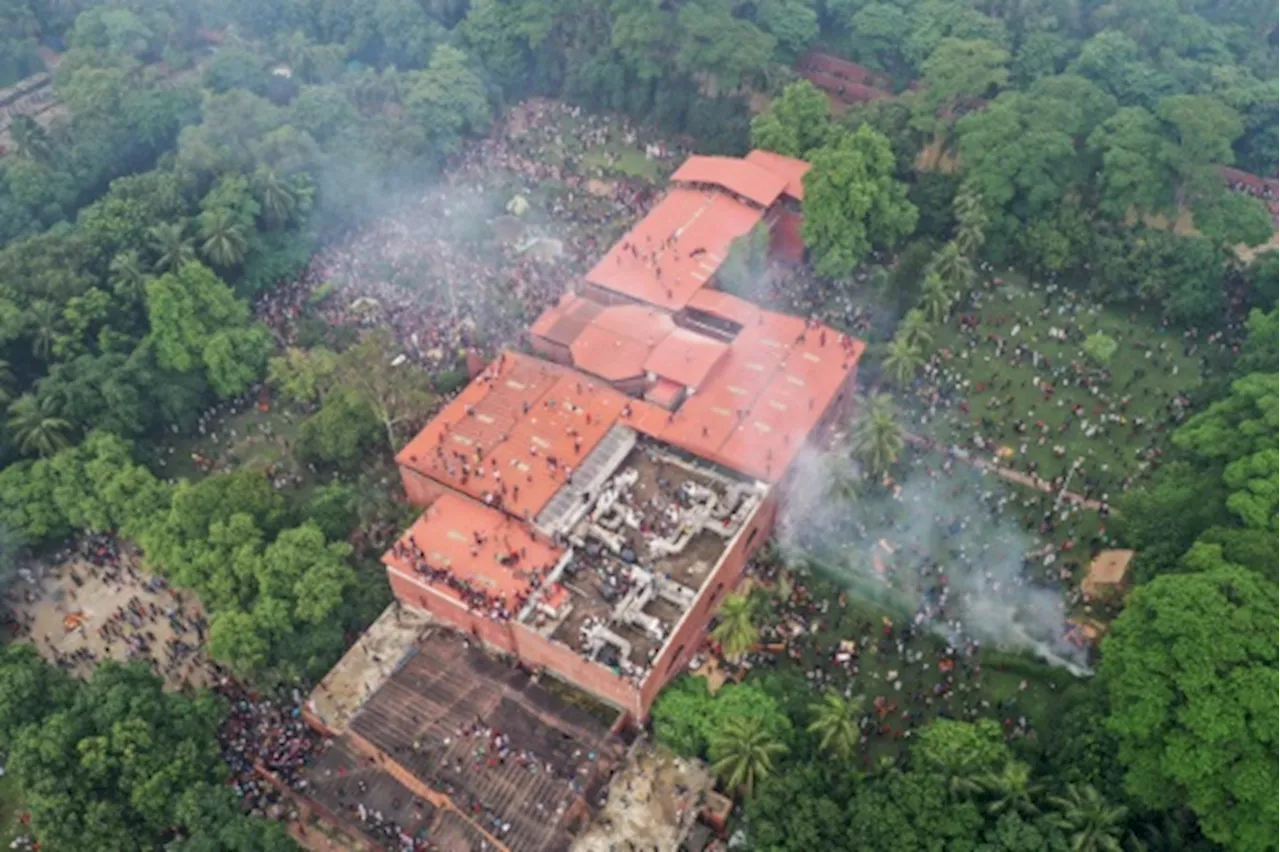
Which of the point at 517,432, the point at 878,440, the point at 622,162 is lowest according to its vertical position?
the point at 622,162

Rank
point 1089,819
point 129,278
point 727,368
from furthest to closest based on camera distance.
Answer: point 129,278 < point 727,368 < point 1089,819

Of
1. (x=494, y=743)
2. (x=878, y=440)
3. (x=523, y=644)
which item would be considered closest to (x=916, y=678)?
(x=878, y=440)

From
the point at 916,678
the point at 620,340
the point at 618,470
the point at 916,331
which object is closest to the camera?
the point at 916,678

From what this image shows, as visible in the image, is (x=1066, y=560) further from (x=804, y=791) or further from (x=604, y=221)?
(x=604, y=221)

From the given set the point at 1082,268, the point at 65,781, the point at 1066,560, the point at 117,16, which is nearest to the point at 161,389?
the point at 65,781

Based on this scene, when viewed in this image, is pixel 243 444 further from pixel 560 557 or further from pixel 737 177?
pixel 737 177

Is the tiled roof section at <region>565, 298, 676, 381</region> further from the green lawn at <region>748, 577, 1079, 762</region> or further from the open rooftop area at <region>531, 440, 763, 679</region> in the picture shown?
the green lawn at <region>748, 577, 1079, 762</region>

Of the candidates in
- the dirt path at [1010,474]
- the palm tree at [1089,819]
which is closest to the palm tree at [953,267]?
the dirt path at [1010,474]
